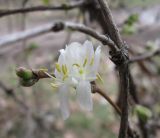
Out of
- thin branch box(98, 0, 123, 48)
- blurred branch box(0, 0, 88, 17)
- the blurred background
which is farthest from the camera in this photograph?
the blurred background

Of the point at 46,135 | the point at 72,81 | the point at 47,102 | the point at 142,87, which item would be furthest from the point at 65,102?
the point at 47,102

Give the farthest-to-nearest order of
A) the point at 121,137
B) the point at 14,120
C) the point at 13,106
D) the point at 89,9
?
the point at 13,106
the point at 14,120
the point at 89,9
the point at 121,137

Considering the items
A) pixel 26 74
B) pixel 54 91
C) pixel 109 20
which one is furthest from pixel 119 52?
pixel 54 91

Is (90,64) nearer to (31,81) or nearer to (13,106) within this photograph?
(31,81)

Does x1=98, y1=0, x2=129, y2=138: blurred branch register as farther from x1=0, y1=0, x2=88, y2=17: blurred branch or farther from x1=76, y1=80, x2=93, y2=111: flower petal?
x1=0, y1=0, x2=88, y2=17: blurred branch

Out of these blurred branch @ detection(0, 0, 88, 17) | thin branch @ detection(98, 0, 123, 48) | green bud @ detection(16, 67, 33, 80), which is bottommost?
green bud @ detection(16, 67, 33, 80)

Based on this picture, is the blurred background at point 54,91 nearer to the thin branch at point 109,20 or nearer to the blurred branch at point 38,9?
the blurred branch at point 38,9

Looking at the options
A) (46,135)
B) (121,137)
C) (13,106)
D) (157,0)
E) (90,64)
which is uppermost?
(157,0)

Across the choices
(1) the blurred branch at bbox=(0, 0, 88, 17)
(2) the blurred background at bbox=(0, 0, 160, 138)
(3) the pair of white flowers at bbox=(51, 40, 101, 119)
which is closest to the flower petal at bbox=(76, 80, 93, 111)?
(3) the pair of white flowers at bbox=(51, 40, 101, 119)

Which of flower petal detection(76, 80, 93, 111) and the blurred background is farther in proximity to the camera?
the blurred background
